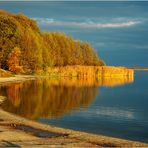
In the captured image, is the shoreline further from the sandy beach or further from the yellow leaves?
the yellow leaves

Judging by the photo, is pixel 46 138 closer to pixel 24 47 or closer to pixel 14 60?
pixel 14 60

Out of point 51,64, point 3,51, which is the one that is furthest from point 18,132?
point 51,64

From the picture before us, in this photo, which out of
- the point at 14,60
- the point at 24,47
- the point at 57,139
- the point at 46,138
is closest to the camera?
the point at 57,139

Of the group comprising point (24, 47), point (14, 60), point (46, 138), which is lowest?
point (46, 138)

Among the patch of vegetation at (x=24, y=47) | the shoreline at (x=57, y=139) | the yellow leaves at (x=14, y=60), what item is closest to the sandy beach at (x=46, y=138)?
the shoreline at (x=57, y=139)

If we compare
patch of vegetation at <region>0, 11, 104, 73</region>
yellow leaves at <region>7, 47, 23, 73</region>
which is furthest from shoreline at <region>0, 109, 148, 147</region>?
patch of vegetation at <region>0, 11, 104, 73</region>

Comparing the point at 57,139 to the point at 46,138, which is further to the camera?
the point at 46,138

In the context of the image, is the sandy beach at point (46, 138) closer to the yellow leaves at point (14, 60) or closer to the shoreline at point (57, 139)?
the shoreline at point (57, 139)

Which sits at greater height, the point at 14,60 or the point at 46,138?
the point at 14,60

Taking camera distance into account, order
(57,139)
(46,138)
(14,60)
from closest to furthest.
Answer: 1. (57,139)
2. (46,138)
3. (14,60)

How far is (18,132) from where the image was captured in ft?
89.5

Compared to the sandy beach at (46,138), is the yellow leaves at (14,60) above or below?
above

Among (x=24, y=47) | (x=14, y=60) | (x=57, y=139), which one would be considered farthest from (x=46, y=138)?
(x=24, y=47)

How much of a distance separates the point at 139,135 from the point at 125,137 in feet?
4.04
